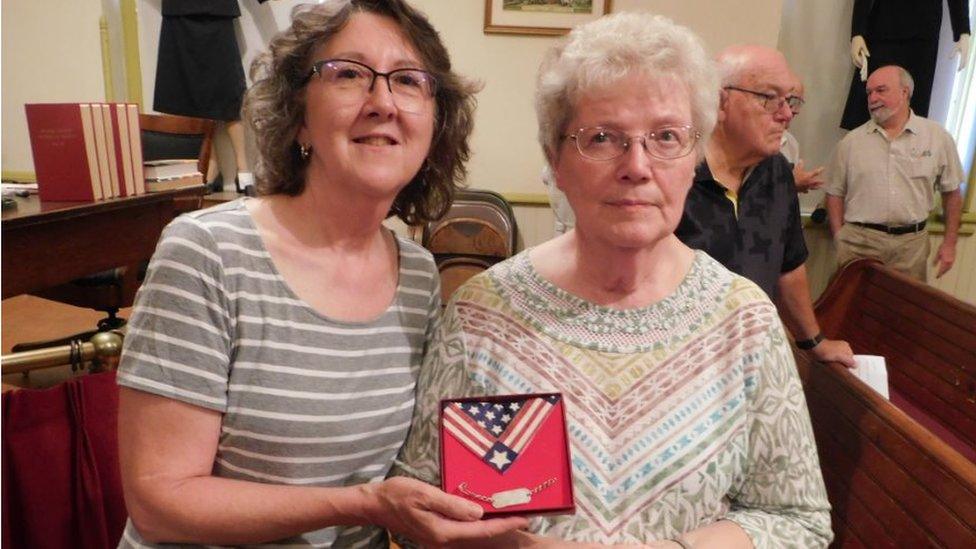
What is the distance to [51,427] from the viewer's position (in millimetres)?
1227

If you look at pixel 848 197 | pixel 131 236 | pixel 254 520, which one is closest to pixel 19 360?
pixel 254 520

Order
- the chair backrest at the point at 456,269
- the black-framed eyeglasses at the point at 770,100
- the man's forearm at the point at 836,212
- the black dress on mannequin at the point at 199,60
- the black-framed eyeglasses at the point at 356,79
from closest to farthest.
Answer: the black-framed eyeglasses at the point at 356,79 < the black-framed eyeglasses at the point at 770,100 < the chair backrest at the point at 456,269 < the black dress on mannequin at the point at 199,60 < the man's forearm at the point at 836,212

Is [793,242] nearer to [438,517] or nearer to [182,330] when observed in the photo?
[438,517]

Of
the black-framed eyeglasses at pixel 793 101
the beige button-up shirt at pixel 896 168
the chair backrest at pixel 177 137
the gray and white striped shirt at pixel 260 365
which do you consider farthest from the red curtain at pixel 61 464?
the beige button-up shirt at pixel 896 168

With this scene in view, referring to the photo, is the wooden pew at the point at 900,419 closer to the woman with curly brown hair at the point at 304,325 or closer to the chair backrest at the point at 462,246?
the woman with curly brown hair at the point at 304,325

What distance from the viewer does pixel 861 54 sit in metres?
4.35

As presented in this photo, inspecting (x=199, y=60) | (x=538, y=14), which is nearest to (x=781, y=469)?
(x=538, y=14)

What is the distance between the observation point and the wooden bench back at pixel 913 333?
2492 mm

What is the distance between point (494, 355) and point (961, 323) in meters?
2.19

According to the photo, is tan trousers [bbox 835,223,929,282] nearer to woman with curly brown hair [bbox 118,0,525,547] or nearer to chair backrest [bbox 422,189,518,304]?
chair backrest [bbox 422,189,518,304]

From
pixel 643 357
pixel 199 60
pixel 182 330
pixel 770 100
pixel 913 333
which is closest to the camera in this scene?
pixel 182 330

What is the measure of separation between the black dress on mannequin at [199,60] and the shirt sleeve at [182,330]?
3.16 meters

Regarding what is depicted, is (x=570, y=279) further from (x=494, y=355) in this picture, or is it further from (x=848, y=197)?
(x=848, y=197)

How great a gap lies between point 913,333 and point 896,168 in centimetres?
196
